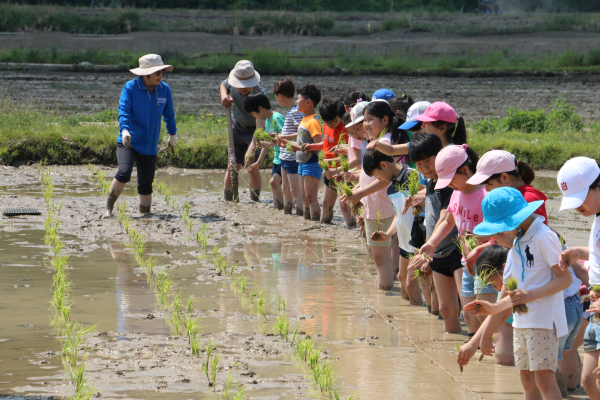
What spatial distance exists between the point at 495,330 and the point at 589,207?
2.48 ft

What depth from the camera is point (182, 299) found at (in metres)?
5.18

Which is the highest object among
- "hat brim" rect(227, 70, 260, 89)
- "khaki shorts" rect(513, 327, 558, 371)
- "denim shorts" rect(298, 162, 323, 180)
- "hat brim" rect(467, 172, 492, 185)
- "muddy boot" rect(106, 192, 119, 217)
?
"hat brim" rect(467, 172, 492, 185)

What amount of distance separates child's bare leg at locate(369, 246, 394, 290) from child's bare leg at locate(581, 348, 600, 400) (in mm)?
2369

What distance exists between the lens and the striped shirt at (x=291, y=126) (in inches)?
322

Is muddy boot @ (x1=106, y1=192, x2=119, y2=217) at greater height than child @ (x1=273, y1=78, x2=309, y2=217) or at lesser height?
lesser

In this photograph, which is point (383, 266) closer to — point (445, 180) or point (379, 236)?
point (379, 236)

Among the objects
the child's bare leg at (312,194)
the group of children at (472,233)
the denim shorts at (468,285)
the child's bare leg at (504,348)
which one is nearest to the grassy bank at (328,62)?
the child's bare leg at (312,194)

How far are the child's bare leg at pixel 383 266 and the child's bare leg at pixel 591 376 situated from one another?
2369mm

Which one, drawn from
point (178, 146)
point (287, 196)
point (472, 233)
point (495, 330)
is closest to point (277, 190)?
point (287, 196)

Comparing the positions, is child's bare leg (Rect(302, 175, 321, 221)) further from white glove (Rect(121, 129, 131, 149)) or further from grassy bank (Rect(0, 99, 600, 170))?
grassy bank (Rect(0, 99, 600, 170))

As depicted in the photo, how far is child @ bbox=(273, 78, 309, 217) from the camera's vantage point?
810 centimetres

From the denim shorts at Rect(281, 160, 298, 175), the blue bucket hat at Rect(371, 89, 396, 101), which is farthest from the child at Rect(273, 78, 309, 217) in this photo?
the blue bucket hat at Rect(371, 89, 396, 101)

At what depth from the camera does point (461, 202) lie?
421 cm

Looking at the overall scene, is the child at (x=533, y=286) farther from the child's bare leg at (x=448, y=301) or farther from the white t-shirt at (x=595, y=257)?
the child's bare leg at (x=448, y=301)
